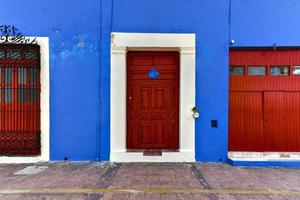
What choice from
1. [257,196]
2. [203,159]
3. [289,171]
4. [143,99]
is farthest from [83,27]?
[289,171]

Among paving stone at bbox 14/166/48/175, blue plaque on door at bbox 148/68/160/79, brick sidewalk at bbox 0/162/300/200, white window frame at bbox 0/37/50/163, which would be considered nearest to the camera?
brick sidewalk at bbox 0/162/300/200

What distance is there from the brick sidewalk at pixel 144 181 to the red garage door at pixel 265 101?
3.25 feet

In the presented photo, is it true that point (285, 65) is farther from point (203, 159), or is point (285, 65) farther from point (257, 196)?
point (257, 196)

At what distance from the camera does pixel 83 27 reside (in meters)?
7.50

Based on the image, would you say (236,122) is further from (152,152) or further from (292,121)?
(152,152)

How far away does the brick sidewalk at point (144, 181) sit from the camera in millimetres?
5234

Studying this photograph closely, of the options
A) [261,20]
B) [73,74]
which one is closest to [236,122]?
[261,20]

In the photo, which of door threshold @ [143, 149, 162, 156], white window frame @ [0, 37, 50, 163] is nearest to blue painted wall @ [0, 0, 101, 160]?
white window frame @ [0, 37, 50, 163]

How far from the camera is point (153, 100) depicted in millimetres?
7746

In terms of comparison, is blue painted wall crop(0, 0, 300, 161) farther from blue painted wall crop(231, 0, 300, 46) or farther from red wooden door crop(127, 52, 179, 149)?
red wooden door crop(127, 52, 179, 149)

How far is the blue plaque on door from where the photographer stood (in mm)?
7711

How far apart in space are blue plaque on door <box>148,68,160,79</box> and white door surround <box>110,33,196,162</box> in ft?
2.06

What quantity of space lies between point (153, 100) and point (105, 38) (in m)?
2.07

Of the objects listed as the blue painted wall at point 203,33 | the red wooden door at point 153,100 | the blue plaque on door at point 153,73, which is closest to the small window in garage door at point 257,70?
the blue painted wall at point 203,33
